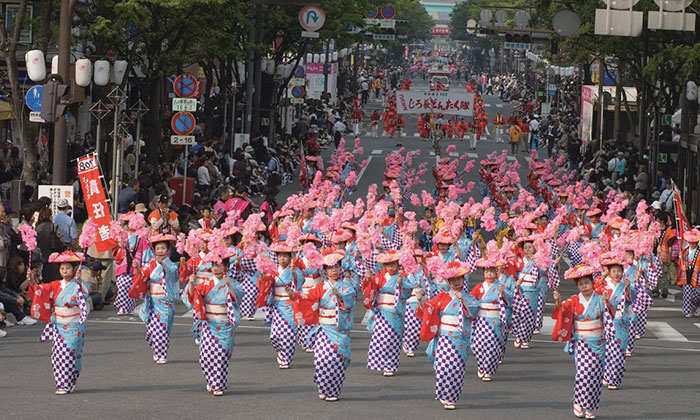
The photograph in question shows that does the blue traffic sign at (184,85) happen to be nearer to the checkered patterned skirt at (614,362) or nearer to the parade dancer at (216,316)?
the parade dancer at (216,316)

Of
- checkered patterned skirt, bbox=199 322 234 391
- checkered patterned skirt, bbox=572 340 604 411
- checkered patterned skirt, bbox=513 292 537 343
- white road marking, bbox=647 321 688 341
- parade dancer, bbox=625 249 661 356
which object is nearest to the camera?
checkered patterned skirt, bbox=572 340 604 411

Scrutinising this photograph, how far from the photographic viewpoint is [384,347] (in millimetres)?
15758

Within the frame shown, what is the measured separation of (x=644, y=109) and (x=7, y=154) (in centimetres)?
1737

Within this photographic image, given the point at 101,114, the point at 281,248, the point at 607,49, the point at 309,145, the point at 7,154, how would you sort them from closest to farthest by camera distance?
the point at 281,248 < the point at 101,114 < the point at 7,154 < the point at 607,49 < the point at 309,145

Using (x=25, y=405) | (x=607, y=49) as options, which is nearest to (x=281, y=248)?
(x=25, y=405)

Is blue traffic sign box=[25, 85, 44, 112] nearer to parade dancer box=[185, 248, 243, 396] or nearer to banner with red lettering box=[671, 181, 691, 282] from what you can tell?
parade dancer box=[185, 248, 243, 396]

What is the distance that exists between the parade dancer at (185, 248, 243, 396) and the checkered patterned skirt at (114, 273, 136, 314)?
15.6 feet

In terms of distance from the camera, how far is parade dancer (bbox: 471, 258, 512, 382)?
15383mm

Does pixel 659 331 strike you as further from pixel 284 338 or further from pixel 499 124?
pixel 499 124

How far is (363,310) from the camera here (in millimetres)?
21438

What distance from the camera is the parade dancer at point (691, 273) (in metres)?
20.5

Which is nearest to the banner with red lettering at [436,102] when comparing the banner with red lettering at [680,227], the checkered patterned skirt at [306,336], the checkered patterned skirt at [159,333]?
the banner with red lettering at [680,227]

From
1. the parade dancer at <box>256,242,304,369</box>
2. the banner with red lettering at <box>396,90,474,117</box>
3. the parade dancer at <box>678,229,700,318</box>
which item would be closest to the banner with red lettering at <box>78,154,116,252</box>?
the parade dancer at <box>256,242,304,369</box>

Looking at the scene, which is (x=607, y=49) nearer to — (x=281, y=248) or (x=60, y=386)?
(x=281, y=248)
